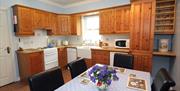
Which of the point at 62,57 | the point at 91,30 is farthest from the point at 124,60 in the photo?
the point at 62,57

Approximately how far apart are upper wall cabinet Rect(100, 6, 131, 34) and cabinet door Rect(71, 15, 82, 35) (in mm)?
1135

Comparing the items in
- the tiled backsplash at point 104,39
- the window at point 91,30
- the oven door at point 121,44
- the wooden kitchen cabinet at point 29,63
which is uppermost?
the window at point 91,30

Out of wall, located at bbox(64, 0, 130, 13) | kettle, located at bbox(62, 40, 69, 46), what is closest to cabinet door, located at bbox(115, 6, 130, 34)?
wall, located at bbox(64, 0, 130, 13)

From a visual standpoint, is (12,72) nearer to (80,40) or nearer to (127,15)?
(80,40)

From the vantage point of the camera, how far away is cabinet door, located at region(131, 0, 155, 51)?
8.96 ft

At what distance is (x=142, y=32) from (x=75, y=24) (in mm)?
2577

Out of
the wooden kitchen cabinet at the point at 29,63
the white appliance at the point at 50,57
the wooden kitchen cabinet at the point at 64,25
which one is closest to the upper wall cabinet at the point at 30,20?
the wooden kitchen cabinet at the point at 64,25

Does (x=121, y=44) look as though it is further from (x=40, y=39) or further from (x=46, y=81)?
(x=40, y=39)

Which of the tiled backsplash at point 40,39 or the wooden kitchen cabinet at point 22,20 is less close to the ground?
the wooden kitchen cabinet at point 22,20

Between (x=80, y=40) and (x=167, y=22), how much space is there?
3.15m

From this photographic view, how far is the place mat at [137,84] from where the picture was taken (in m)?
1.28

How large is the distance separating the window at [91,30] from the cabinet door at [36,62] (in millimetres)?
1885

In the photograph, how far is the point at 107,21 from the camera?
362 cm

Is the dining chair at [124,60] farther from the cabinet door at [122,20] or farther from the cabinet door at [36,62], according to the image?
the cabinet door at [36,62]
